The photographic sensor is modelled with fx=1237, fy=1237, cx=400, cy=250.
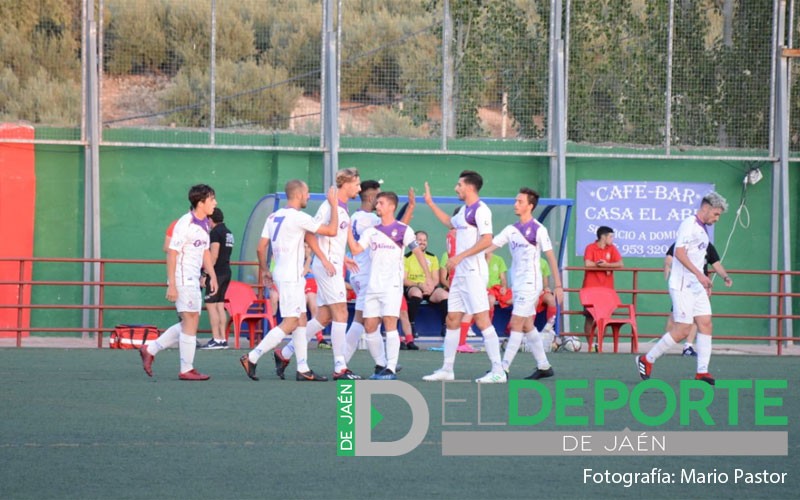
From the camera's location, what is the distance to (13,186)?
19109 mm

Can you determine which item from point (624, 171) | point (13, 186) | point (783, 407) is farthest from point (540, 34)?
point (783, 407)

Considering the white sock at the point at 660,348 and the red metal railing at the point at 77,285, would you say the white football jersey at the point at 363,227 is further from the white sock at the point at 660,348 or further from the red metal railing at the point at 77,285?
the red metal railing at the point at 77,285

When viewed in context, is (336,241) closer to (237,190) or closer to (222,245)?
(222,245)

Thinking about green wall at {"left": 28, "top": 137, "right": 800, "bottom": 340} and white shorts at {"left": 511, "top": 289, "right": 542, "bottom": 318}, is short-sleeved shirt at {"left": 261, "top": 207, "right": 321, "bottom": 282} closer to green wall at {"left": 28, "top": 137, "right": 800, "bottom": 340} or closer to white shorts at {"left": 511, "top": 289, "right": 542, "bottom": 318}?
white shorts at {"left": 511, "top": 289, "right": 542, "bottom": 318}

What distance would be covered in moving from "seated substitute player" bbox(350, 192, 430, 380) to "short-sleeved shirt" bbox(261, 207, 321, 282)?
0.71 metres

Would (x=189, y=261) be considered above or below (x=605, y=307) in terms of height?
above

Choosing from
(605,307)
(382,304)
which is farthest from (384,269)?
(605,307)

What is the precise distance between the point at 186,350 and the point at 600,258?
8.61 m

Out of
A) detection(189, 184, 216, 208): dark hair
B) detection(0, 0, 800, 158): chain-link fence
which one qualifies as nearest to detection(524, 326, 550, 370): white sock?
detection(189, 184, 216, 208): dark hair

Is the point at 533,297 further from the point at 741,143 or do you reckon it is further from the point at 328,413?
the point at 741,143

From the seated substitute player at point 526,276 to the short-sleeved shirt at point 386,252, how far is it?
97 centimetres

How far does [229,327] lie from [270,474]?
38.5ft

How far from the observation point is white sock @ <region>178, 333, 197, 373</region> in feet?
38.9

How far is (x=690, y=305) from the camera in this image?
12250 mm
